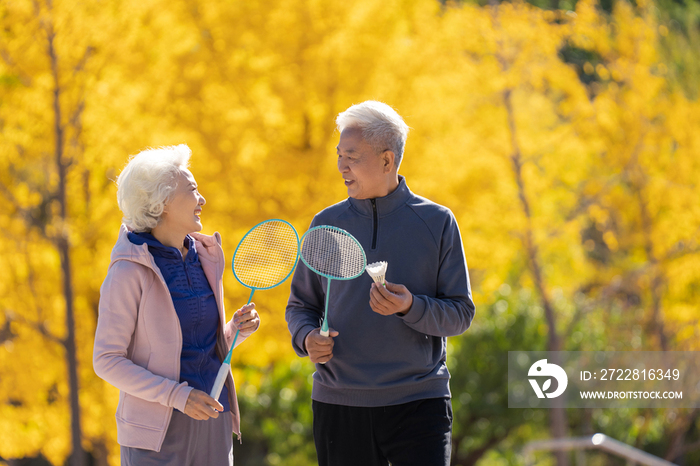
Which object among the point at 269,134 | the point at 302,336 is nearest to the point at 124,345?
the point at 302,336

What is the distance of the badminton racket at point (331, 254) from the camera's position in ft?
7.47

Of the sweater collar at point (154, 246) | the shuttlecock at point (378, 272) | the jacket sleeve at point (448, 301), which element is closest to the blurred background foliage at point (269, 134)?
the sweater collar at point (154, 246)

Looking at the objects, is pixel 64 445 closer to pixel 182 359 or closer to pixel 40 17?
pixel 40 17

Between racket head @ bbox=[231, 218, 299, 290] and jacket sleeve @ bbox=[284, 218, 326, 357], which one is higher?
racket head @ bbox=[231, 218, 299, 290]

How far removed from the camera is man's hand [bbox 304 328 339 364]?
7.47 feet

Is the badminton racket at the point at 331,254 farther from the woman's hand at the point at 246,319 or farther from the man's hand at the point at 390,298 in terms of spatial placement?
the woman's hand at the point at 246,319

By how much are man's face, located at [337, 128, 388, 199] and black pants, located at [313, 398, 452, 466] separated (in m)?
0.79

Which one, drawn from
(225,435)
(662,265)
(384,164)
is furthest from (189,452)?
(662,265)

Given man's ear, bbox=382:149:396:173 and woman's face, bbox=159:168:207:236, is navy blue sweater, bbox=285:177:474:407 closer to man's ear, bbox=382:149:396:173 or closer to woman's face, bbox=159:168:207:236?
man's ear, bbox=382:149:396:173

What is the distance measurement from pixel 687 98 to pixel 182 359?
8.60m

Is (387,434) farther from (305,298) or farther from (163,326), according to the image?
(163,326)

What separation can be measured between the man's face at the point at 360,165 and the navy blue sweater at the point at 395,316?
6cm

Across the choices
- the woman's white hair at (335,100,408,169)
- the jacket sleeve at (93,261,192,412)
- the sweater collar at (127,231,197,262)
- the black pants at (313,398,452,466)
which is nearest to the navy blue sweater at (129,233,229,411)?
the sweater collar at (127,231,197,262)

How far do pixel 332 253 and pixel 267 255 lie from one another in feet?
1.06
